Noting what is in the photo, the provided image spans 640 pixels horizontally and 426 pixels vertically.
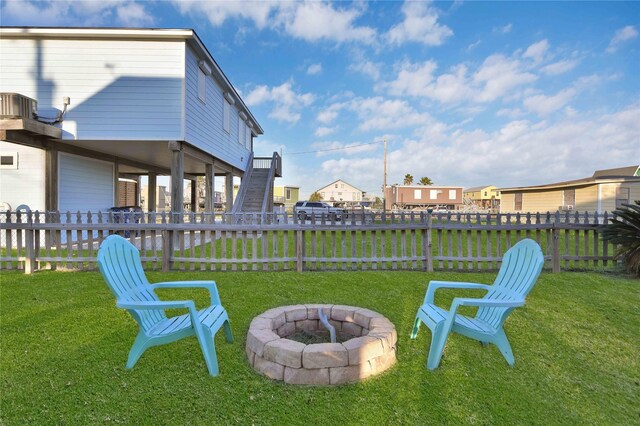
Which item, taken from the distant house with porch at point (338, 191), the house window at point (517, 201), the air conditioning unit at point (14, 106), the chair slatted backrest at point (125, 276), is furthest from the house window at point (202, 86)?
the distant house with porch at point (338, 191)

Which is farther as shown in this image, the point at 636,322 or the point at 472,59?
the point at 472,59

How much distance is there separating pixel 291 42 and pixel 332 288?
15.6 m

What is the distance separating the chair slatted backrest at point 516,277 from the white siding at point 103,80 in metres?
9.26

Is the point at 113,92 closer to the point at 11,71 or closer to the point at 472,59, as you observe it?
the point at 11,71

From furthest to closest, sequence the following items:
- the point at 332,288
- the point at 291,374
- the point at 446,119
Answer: the point at 446,119, the point at 332,288, the point at 291,374

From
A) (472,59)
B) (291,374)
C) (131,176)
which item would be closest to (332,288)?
(291,374)

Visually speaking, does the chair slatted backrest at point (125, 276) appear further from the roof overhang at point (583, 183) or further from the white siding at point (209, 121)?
the roof overhang at point (583, 183)

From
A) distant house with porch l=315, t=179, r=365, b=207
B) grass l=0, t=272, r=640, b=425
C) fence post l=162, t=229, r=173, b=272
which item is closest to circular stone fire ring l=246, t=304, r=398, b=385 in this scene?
grass l=0, t=272, r=640, b=425

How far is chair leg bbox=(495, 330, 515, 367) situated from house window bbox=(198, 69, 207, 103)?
11055 mm

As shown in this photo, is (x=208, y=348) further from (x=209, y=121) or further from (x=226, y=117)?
(x=226, y=117)

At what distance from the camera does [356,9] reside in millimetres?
11945

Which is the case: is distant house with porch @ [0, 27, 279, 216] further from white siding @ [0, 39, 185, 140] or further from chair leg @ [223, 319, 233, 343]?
chair leg @ [223, 319, 233, 343]

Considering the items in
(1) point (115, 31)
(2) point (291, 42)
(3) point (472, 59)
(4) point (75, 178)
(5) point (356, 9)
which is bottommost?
(4) point (75, 178)

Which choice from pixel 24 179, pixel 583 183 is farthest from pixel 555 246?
pixel 583 183
